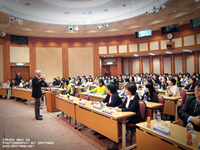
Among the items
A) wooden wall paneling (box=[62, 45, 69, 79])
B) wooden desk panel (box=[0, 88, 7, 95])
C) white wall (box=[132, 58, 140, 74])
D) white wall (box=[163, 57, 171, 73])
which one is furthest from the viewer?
white wall (box=[132, 58, 140, 74])

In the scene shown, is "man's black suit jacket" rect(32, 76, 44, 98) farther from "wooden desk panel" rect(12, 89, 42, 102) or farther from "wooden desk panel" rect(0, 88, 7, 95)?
"wooden desk panel" rect(0, 88, 7, 95)

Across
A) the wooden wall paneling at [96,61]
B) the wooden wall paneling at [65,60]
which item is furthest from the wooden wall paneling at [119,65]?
the wooden wall paneling at [65,60]

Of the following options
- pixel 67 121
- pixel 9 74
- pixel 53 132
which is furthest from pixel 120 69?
pixel 53 132

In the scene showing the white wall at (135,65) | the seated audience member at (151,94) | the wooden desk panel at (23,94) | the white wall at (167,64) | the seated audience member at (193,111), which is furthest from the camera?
the white wall at (135,65)

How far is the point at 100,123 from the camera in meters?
3.29

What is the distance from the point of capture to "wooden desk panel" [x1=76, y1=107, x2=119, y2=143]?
9.57 ft

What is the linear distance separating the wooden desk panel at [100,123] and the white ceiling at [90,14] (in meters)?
7.15

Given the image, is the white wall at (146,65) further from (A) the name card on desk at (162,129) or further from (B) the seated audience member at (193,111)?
(A) the name card on desk at (162,129)

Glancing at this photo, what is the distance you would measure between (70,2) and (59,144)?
8.68 m

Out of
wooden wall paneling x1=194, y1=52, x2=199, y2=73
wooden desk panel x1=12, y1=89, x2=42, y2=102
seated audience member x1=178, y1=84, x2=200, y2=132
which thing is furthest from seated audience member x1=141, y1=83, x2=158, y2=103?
wooden wall paneling x1=194, y1=52, x2=199, y2=73

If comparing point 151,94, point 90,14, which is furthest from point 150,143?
point 90,14

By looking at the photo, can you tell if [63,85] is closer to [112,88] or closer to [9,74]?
[112,88]

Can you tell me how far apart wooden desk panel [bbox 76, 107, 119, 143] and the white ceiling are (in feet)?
23.4

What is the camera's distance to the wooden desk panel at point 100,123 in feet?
9.57
